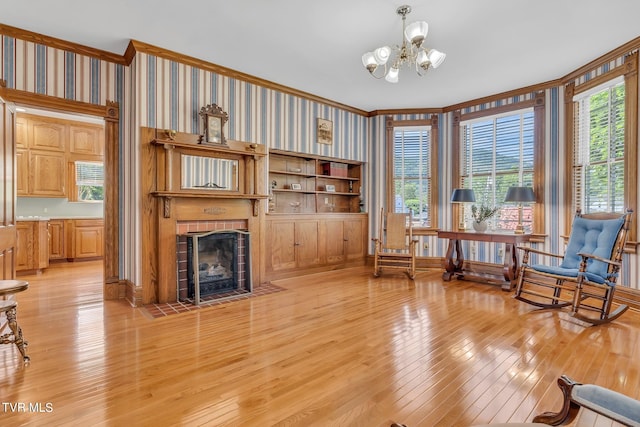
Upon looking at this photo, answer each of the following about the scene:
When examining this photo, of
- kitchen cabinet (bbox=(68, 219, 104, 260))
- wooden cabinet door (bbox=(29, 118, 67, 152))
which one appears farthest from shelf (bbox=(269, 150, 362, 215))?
wooden cabinet door (bbox=(29, 118, 67, 152))

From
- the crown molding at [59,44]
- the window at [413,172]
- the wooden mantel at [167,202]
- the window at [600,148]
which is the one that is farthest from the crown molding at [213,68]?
the window at [600,148]

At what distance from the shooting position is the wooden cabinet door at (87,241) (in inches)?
252

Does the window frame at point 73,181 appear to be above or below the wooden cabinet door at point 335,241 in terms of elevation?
above

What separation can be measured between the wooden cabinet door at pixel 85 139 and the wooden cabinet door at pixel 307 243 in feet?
15.2

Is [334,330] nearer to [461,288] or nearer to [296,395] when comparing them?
[296,395]

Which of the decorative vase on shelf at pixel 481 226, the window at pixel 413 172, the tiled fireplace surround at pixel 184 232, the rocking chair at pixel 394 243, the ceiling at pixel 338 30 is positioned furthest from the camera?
the window at pixel 413 172

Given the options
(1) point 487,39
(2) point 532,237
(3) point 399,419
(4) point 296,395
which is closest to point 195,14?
(1) point 487,39

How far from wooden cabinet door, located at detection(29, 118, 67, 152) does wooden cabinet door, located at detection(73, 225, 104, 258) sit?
1.58 meters

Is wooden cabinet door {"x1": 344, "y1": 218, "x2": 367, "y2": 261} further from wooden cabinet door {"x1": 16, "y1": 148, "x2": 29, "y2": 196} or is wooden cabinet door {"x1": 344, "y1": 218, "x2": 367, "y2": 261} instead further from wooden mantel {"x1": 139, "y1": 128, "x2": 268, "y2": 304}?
wooden cabinet door {"x1": 16, "y1": 148, "x2": 29, "y2": 196}

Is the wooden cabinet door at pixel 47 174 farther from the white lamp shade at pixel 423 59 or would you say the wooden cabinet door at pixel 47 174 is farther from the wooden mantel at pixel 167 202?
the white lamp shade at pixel 423 59

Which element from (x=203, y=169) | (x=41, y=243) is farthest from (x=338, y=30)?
(x=41, y=243)

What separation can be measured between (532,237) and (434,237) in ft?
4.97

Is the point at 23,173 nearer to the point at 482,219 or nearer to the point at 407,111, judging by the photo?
the point at 407,111

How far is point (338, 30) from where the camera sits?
3.44 metres
